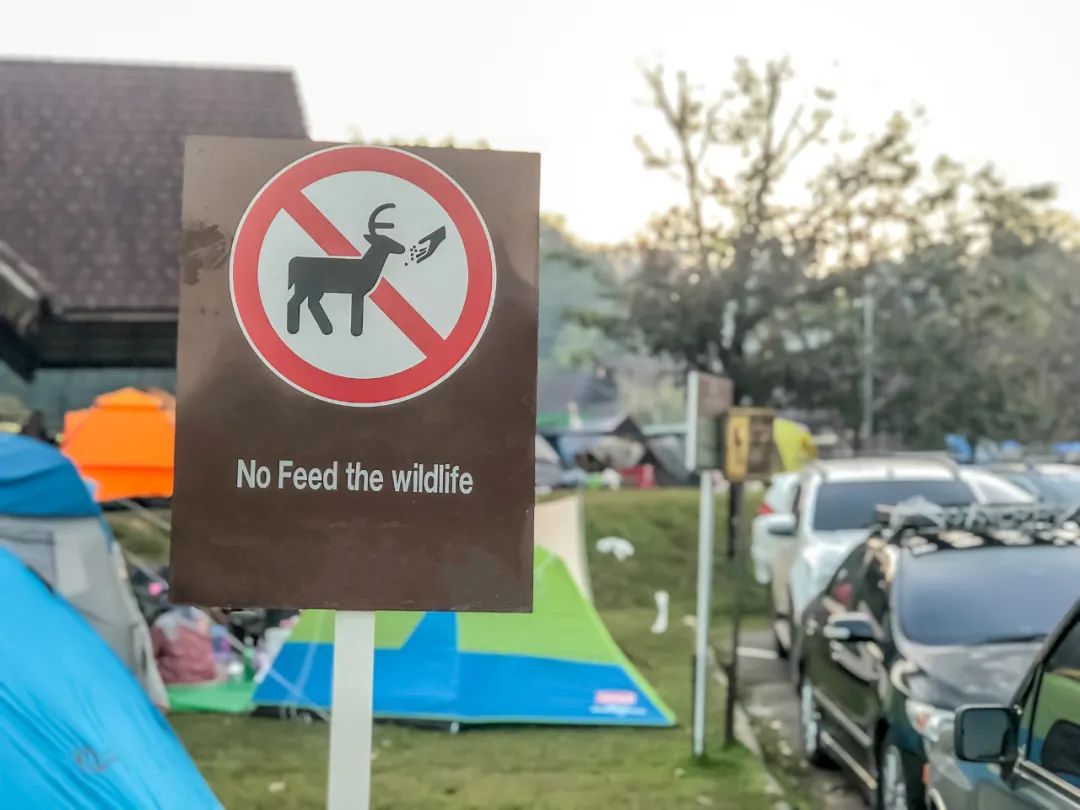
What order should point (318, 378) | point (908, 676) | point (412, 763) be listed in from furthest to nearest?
point (412, 763)
point (908, 676)
point (318, 378)

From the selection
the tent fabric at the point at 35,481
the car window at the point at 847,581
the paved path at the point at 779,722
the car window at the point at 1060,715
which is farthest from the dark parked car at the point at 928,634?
the tent fabric at the point at 35,481

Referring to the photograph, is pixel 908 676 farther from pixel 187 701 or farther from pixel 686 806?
pixel 187 701

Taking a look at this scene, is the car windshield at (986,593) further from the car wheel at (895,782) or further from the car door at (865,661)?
the car wheel at (895,782)

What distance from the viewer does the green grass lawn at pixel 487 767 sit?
780cm

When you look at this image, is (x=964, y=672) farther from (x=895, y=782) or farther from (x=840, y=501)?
(x=840, y=501)

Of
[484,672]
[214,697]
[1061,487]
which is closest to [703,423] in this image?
[484,672]

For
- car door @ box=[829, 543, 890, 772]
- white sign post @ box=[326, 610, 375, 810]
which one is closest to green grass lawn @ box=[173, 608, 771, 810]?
car door @ box=[829, 543, 890, 772]

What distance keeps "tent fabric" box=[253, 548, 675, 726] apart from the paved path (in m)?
0.87

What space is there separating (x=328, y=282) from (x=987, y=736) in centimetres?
211

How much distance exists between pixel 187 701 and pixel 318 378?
821 cm

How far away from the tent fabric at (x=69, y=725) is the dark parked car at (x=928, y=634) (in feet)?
10.2

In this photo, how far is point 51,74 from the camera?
63.6ft

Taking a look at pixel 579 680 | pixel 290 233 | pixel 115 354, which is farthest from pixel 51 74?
pixel 290 233

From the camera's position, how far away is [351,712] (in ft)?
10.4
